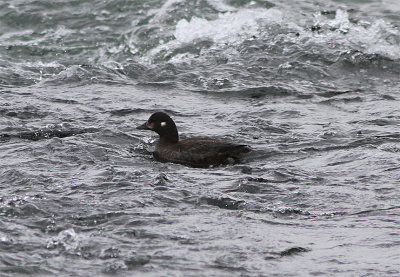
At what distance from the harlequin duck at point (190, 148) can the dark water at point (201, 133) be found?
227 millimetres

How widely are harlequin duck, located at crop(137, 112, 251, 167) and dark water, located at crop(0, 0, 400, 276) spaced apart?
8.9 inches

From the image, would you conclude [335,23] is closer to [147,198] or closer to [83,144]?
[83,144]

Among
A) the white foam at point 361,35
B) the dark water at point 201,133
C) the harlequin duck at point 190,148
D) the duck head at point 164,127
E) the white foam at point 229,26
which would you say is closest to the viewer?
the dark water at point 201,133

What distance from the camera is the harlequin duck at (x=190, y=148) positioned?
32.5 ft

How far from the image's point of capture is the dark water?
6.92 metres

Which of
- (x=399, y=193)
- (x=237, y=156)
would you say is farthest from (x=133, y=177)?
(x=399, y=193)

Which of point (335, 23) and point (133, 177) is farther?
point (335, 23)

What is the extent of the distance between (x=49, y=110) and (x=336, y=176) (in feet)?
15.3

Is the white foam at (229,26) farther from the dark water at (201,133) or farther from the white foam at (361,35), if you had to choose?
the white foam at (361,35)

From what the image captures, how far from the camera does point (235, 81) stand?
45.4 feet

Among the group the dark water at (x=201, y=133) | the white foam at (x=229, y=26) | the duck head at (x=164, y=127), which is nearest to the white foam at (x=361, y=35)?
the dark water at (x=201, y=133)

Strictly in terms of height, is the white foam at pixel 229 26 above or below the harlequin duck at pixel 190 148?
above

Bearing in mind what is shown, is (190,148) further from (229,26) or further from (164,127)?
(229,26)

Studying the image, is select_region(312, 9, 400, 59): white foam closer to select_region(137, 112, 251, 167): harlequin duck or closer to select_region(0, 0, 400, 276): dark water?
select_region(0, 0, 400, 276): dark water
